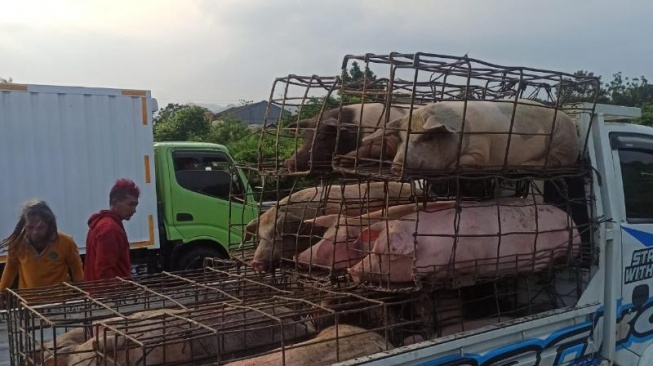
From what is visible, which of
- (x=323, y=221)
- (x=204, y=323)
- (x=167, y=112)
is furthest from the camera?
(x=167, y=112)

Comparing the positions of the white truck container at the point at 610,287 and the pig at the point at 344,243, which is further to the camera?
the pig at the point at 344,243

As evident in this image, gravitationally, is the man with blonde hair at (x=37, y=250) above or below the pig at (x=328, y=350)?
above

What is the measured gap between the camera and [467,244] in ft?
10.2

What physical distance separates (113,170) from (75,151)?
488 mm

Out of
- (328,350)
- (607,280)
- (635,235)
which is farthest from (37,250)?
(635,235)

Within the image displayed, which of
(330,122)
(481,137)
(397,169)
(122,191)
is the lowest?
(122,191)

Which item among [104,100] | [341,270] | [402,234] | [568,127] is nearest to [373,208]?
[341,270]

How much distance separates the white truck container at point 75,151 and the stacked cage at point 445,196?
14.9 ft

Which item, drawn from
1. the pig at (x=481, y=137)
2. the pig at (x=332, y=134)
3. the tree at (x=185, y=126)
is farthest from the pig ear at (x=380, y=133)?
the tree at (x=185, y=126)

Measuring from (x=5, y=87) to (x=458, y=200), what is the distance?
6.06 metres

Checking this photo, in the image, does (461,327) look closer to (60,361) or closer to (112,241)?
(60,361)

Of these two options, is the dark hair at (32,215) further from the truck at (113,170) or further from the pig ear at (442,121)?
the truck at (113,170)

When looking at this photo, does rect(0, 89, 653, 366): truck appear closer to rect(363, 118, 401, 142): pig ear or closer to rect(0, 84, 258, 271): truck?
rect(363, 118, 401, 142): pig ear

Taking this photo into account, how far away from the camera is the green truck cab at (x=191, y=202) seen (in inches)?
337
